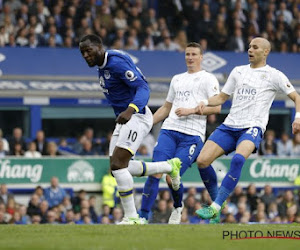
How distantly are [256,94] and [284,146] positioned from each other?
1270 cm

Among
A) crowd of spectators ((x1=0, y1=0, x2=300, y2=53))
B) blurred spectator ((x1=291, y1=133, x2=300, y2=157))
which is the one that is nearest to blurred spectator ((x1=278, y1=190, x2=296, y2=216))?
blurred spectator ((x1=291, y1=133, x2=300, y2=157))

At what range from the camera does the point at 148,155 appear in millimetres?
23797

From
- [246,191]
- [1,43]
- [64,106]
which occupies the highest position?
[1,43]

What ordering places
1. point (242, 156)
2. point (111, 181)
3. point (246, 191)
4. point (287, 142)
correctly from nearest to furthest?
point (242, 156) → point (111, 181) → point (246, 191) → point (287, 142)

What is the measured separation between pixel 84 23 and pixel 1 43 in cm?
218

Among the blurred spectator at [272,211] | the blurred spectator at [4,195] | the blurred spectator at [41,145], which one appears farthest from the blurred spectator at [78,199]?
the blurred spectator at [272,211]

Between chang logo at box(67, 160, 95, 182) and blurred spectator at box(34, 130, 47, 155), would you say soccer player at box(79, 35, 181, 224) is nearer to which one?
blurred spectator at box(34, 130, 47, 155)

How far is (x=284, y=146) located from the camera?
2600cm

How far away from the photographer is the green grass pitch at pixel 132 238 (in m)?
9.79

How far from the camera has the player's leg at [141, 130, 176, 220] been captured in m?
14.0

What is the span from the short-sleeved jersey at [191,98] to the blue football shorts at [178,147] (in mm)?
79

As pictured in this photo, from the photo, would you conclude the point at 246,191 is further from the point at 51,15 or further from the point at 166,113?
the point at 166,113

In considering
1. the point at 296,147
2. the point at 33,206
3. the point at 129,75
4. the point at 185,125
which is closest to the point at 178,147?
the point at 185,125

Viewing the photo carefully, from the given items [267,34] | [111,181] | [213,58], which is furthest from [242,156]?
[267,34]
